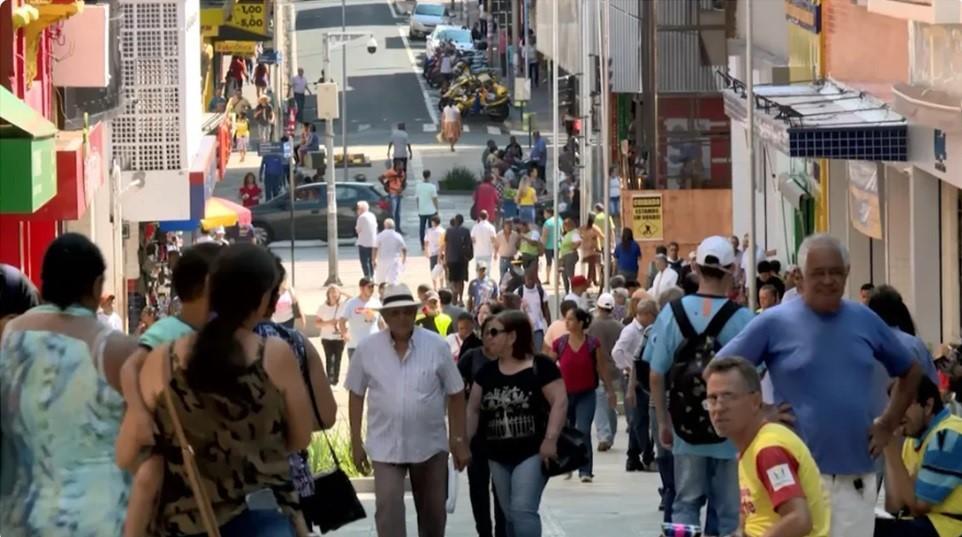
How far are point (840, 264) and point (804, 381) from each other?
1.51ft

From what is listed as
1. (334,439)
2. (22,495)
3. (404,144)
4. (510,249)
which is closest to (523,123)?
(404,144)

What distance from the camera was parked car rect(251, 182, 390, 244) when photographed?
48.1m

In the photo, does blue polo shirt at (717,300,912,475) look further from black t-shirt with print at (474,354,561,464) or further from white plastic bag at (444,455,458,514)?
white plastic bag at (444,455,458,514)

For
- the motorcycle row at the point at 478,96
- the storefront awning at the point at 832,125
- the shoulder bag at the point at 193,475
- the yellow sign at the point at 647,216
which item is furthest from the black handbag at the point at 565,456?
the motorcycle row at the point at 478,96

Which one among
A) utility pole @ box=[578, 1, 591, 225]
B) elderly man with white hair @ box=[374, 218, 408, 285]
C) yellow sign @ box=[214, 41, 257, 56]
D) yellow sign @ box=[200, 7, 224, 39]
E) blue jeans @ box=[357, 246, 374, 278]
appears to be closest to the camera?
elderly man with white hair @ box=[374, 218, 408, 285]

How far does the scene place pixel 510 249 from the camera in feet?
126

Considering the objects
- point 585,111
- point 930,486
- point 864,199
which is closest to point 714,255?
point 930,486

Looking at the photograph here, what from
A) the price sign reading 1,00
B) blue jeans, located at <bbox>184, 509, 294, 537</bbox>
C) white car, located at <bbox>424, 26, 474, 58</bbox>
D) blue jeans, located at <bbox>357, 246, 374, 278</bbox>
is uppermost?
white car, located at <bbox>424, 26, 474, 58</bbox>

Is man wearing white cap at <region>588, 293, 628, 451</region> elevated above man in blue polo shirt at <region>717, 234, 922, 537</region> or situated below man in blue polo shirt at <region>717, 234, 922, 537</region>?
below

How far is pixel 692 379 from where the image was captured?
10.5m

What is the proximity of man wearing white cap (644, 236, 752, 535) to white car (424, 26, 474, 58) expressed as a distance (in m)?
68.8

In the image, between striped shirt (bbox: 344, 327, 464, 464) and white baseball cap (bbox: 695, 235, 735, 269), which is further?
striped shirt (bbox: 344, 327, 464, 464)

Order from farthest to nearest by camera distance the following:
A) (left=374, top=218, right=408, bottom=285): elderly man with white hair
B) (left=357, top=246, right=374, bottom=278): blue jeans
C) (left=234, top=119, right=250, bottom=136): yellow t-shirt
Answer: (left=234, top=119, right=250, bottom=136): yellow t-shirt → (left=357, top=246, right=374, bottom=278): blue jeans → (left=374, top=218, right=408, bottom=285): elderly man with white hair

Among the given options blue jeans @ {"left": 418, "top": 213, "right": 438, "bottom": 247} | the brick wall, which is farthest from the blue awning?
blue jeans @ {"left": 418, "top": 213, "right": 438, "bottom": 247}
